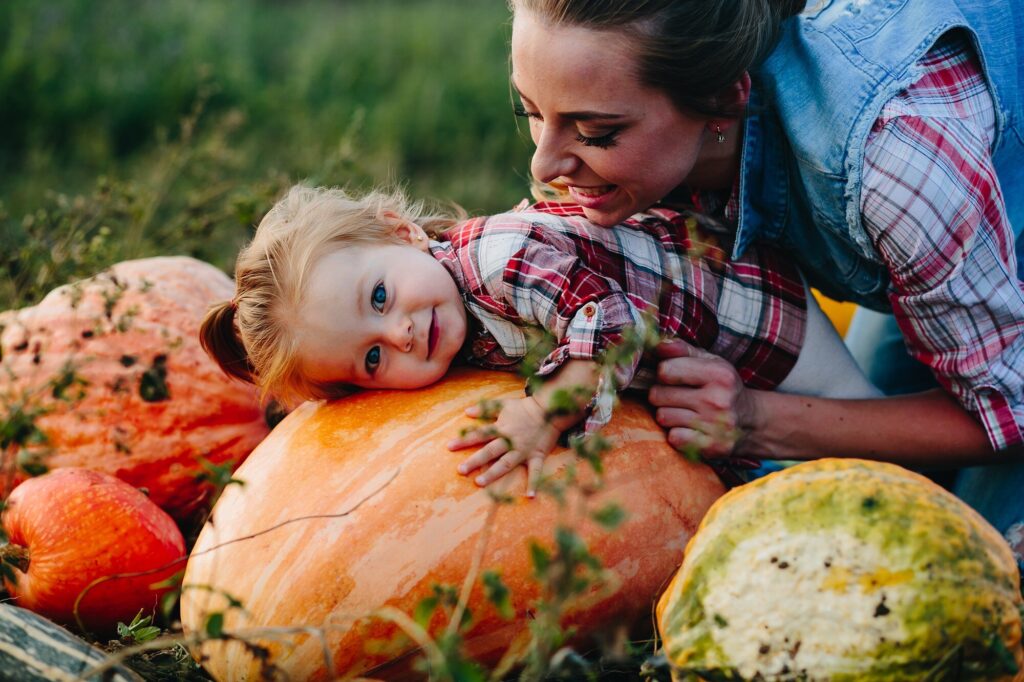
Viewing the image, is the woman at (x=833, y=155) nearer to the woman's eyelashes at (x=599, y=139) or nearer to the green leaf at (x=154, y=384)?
the woman's eyelashes at (x=599, y=139)

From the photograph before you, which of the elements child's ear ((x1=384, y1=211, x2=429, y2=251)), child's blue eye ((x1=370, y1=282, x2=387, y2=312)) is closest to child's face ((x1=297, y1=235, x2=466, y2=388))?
child's blue eye ((x1=370, y1=282, x2=387, y2=312))

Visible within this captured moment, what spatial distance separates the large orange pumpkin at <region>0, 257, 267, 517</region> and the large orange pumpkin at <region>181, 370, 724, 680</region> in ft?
1.63

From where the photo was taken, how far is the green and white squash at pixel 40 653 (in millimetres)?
1876

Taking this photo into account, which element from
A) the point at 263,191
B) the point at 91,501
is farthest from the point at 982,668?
the point at 263,191

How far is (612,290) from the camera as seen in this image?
2.42 m

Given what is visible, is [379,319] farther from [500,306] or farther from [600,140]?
[600,140]

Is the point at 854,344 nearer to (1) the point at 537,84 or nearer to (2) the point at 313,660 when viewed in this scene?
(1) the point at 537,84

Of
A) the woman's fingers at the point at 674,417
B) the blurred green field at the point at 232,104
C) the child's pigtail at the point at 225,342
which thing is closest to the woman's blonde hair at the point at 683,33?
the woman's fingers at the point at 674,417

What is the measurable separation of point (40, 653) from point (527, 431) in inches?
42.1

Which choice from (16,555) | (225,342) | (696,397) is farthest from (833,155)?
(16,555)

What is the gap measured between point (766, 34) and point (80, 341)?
6.66 feet

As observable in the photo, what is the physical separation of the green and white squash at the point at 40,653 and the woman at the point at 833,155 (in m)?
1.35

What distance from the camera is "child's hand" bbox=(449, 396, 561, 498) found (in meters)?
2.24

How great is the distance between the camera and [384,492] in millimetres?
2252
